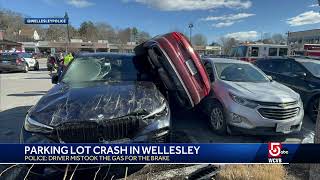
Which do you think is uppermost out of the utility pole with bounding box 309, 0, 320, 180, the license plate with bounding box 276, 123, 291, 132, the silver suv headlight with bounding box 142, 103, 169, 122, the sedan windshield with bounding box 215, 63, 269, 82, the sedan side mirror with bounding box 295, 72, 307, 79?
the sedan windshield with bounding box 215, 63, 269, 82

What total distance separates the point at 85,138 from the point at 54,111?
1.66 feet

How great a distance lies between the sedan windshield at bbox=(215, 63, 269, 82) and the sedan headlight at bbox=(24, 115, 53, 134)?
3779 mm

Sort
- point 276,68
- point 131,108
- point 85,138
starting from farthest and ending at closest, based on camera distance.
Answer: point 276,68, point 131,108, point 85,138

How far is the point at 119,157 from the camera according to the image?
2.30 metres

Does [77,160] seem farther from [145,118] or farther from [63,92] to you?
[63,92]

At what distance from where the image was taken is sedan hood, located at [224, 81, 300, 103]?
5.15 metres

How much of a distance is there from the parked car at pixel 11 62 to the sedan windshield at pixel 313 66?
62.8 feet

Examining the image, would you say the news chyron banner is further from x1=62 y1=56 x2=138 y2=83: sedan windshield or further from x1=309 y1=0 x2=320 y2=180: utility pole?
x1=62 y1=56 x2=138 y2=83: sedan windshield

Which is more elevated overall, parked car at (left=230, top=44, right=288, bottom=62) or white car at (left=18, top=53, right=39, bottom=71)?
parked car at (left=230, top=44, right=288, bottom=62)

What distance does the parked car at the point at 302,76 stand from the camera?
698 centimetres

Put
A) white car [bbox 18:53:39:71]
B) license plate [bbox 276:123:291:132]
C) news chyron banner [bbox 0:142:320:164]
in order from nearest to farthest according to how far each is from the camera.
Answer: news chyron banner [bbox 0:142:320:164] < license plate [bbox 276:123:291:132] < white car [bbox 18:53:39:71]

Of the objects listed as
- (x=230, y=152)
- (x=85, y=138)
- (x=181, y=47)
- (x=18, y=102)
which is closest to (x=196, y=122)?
(x=181, y=47)

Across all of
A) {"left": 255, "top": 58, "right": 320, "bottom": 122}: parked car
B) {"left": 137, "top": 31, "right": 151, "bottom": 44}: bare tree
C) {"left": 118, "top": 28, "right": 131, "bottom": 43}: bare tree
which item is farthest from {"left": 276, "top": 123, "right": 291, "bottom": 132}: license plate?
{"left": 118, "top": 28, "right": 131, "bottom": 43}: bare tree

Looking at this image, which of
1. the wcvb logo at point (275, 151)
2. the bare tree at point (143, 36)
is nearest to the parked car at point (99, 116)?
the bare tree at point (143, 36)
